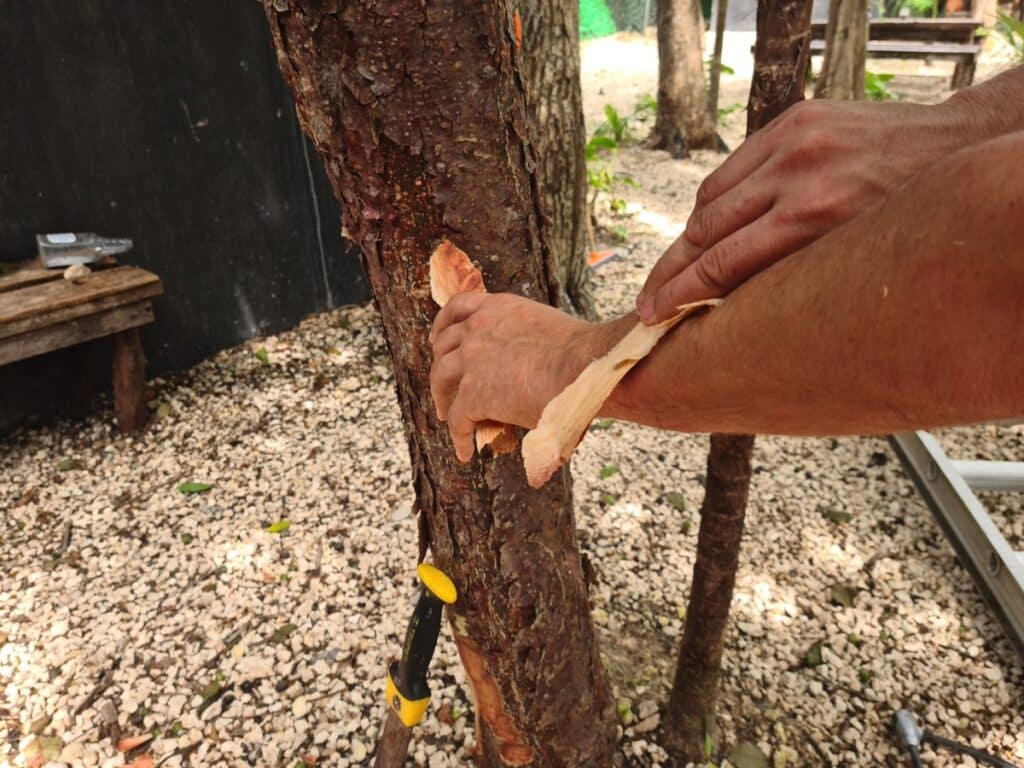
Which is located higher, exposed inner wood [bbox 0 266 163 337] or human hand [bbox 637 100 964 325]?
human hand [bbox 637 100 964 325]

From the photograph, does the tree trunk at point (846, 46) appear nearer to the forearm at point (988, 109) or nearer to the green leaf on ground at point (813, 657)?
the green leaf on ground at point (813, 657)

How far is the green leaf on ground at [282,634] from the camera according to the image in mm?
2490

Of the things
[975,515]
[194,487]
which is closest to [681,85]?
[975,515]

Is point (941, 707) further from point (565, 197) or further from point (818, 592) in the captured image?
point (565, 197)

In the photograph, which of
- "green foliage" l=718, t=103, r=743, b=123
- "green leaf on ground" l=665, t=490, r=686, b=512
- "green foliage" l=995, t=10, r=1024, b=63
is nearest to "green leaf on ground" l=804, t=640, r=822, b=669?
"green leaf on ground" l=665, t=490, r=686, b=512

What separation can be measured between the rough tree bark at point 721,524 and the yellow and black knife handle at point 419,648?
65cm

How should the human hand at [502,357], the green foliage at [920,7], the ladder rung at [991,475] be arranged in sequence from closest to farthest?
1. the human hand at [502,357]
2. the ladder rung at [991,475]
3. the green foliage at [920,7]

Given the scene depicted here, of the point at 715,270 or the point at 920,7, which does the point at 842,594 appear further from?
the point at 920,7

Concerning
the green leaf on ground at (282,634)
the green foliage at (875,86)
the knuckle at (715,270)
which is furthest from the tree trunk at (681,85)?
the knuckle at (715,270)

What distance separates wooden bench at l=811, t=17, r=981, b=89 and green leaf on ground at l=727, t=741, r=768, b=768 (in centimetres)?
858

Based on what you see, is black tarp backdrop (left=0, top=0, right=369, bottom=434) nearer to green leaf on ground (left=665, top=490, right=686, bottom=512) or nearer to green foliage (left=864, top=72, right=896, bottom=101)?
green leaf on ground (left=665, top=490, right=686, bottom=512)

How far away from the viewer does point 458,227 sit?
123cm

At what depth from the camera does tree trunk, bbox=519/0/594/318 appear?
11.7 feet

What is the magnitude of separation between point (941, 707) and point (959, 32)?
9.56m
